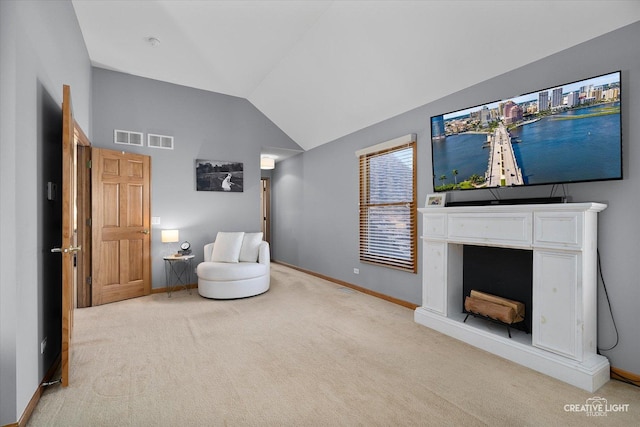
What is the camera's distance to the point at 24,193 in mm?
2027

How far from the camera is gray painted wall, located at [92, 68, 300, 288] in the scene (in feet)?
16.4

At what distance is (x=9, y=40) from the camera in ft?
6.00

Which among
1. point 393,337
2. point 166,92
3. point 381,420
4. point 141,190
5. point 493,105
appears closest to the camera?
point 381,420

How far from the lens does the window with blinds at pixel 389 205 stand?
4363mm

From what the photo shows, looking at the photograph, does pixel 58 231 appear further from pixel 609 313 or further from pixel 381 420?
pixel 609 313

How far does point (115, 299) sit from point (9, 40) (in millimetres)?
3871

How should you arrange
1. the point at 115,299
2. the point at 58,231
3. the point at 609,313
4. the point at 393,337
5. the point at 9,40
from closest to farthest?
the point at 9,40 < the point at 609,313 < the point at 58,231 < the point at 393,337 < the point at 115,299

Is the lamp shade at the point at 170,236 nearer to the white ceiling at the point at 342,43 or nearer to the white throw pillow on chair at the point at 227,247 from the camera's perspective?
the white throw pillow on chair at the point at 227,247

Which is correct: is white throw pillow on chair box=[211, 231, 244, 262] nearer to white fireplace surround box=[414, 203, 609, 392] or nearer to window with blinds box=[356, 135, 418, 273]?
window with blinds box=[356, 135, 418, 273]

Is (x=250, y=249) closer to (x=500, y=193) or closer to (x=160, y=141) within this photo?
(x=160, y=141)

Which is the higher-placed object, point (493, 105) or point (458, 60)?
point (458, 60)

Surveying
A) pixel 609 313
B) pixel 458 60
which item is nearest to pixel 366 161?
pixel 458 60

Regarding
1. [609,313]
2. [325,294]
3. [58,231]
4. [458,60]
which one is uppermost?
[458,60]

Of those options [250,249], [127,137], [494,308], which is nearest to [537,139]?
[494,308]
